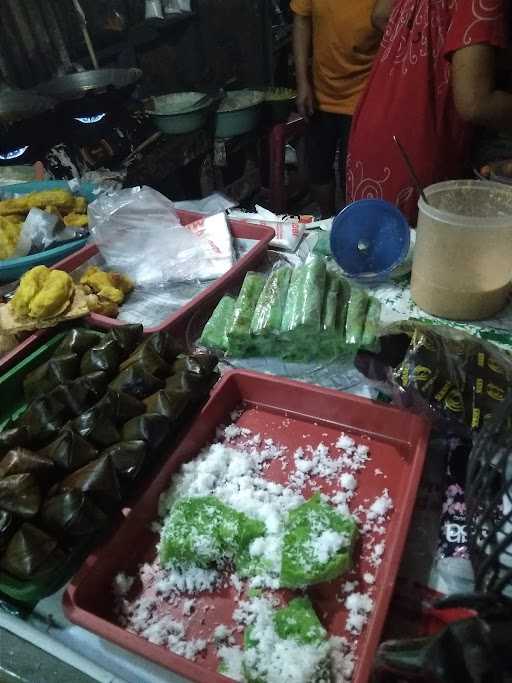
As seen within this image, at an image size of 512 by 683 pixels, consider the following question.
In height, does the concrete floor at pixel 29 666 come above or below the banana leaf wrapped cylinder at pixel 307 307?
below

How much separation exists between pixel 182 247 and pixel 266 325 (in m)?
0.64

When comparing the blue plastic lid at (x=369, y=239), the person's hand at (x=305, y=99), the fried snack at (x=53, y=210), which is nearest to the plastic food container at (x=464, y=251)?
the blue plastic lid at (x=369, y=239)

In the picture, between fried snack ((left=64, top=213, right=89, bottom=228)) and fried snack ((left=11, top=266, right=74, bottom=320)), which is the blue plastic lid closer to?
fried snack ((left=11, top=266, right=74, bottom=320))

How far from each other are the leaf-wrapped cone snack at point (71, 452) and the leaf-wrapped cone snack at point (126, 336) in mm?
299

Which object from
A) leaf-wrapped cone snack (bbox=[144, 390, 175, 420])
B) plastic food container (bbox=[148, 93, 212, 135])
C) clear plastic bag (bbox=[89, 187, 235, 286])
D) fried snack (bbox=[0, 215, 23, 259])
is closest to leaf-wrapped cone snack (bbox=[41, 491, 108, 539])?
leaf-wrapped cone snack (bbox=[144, 390, 175, 420])

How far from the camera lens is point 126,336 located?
1228 millimetres

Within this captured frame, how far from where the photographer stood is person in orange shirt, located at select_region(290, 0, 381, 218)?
2600mm

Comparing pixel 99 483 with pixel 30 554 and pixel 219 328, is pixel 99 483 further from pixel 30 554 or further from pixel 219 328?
pixel 219 328

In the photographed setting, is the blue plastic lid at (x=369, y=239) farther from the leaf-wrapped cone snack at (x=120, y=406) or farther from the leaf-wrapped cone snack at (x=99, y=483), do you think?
the leaf-wrapped cone snack at (x=99, y=483)

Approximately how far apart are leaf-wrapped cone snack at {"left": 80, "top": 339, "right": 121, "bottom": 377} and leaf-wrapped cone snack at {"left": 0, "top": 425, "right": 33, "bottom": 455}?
206mm

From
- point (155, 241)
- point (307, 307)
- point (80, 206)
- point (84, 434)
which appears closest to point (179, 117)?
point (80, 206)

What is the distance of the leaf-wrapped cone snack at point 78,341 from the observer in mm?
1216

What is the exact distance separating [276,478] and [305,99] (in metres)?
2.73

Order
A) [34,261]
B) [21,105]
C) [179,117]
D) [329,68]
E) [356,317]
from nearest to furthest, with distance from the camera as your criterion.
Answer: [356,317] → [34,261] → [21,105] → [329,68] → [179,117]
